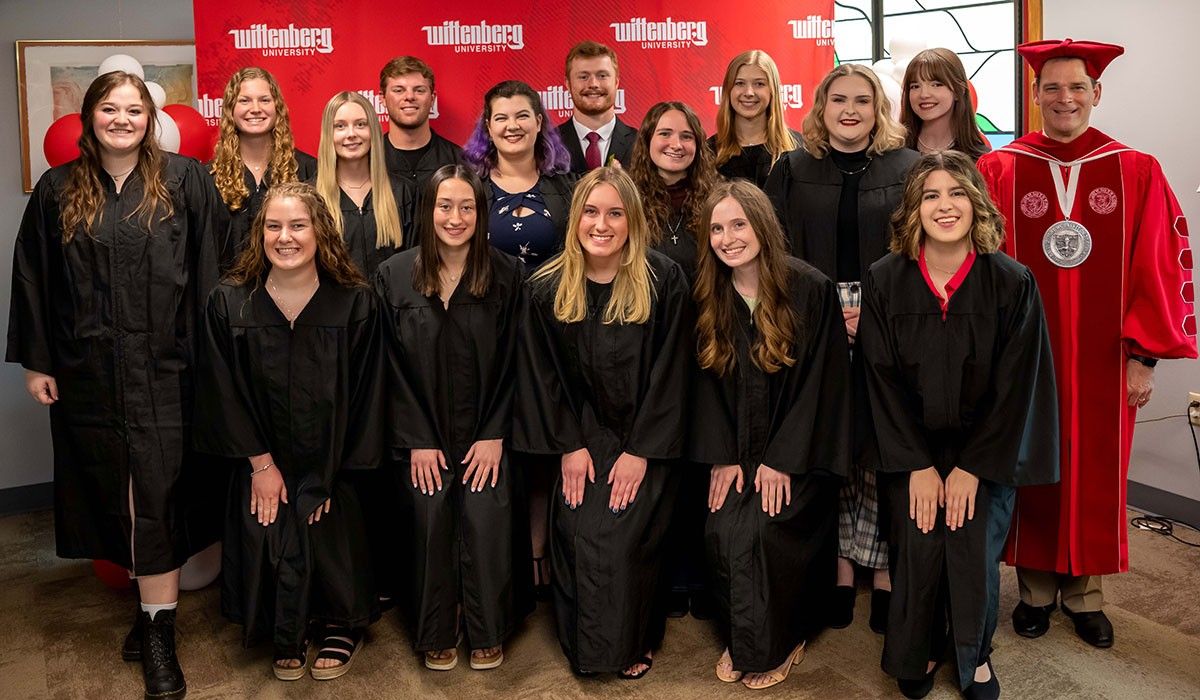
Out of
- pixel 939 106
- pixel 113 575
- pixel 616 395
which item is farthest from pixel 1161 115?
pixel 113 575

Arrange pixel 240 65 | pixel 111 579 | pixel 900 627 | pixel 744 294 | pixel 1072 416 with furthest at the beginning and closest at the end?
pixel 240 65 → pixel 111 579 → pixel 1072 416 → pixel 744 294 → pixel 900 627

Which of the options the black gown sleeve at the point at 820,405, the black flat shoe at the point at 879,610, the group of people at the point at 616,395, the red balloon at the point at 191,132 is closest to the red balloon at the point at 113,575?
the group of people at the point at 616,395

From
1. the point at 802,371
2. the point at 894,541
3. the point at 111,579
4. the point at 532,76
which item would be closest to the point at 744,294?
the point at 802,371

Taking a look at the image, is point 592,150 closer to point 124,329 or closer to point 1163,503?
point 124,329

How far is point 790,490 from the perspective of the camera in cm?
337

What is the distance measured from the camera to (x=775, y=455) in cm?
335

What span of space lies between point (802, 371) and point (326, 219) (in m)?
1.66

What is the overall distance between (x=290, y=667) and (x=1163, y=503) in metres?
4.15

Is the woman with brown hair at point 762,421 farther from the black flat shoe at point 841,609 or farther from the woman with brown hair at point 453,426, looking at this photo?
the woman with brown hair at point 453,426

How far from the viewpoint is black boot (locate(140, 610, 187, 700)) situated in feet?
10.9

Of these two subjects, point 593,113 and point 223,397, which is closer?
point 223,397

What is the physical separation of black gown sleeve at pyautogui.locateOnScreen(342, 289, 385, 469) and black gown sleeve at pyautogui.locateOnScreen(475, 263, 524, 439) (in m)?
0.35

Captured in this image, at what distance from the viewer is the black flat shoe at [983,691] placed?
10.5 ft

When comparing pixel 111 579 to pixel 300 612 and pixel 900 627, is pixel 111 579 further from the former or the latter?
pixel 900 627
